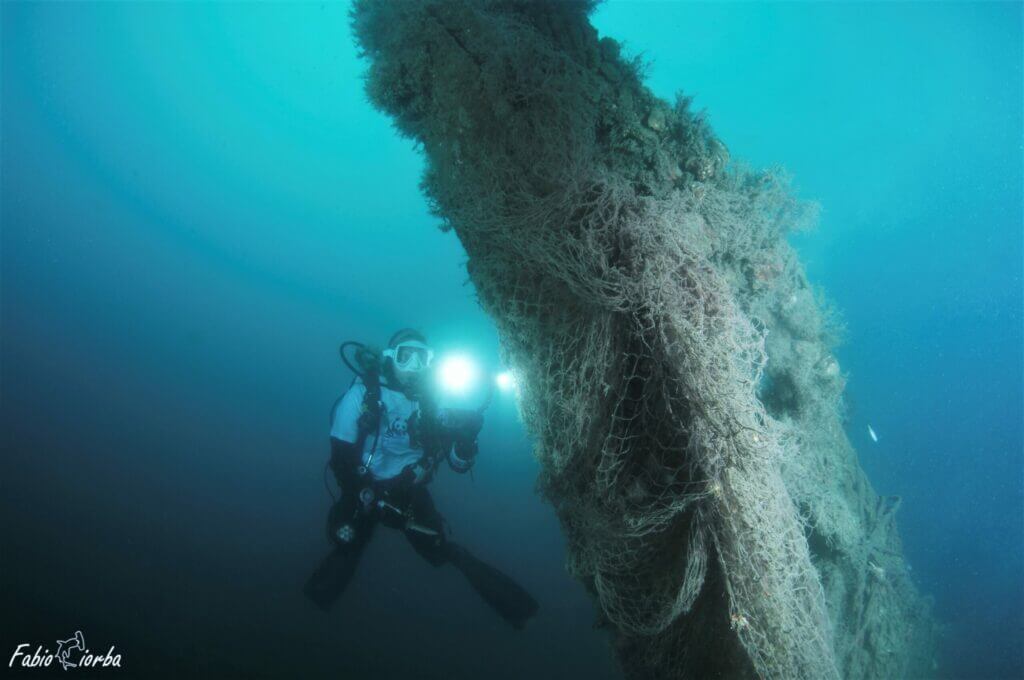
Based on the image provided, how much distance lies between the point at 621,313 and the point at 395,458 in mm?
5981

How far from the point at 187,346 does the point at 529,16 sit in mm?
66124

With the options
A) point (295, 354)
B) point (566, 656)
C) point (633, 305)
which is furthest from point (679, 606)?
point (295, 354)

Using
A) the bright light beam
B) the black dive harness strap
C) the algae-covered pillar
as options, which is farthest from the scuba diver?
the algae-covered pillar

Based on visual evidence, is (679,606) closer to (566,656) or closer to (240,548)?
(566,656)

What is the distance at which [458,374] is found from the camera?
19.2ft

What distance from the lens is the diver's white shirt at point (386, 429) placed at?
6434 millimetres

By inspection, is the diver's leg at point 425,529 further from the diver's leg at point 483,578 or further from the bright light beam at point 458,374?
the bright light beam at point 458,374

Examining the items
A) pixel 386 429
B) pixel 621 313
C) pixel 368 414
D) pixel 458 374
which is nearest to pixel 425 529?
pixel 386 429

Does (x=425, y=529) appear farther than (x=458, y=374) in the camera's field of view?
Yes

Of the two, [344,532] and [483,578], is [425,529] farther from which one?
[483,578]

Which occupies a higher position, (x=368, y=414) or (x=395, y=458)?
(x=368, y=414)

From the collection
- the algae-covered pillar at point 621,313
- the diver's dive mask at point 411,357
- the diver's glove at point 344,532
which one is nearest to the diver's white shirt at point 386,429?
the diver's dive mask at point 411,357

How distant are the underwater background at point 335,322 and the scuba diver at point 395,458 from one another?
1.20m

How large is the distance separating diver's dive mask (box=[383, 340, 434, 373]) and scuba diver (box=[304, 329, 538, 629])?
1cm
